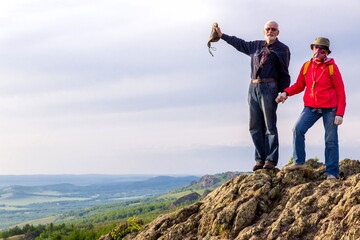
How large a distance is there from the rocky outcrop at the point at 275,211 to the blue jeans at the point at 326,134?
44 centimetres

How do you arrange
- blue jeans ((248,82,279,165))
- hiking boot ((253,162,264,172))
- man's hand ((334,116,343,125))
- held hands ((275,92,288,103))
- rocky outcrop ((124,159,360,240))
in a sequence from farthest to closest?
1. hiking boot ((253,162,264,172))
2. blue jeans ((248,82,279,165))
3. held hands ((275,92,288,103))
4. man's hand ((334,116,343,125))
5. rocky outcrop ((124,159,360,240))

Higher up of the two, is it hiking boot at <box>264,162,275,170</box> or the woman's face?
the woman's face

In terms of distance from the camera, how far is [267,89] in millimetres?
9891

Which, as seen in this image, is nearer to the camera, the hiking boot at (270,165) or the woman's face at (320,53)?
the woman's face at (320,53)

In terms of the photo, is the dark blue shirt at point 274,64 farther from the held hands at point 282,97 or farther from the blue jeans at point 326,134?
the blue jeans at point 326,134

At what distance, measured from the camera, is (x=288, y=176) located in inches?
375

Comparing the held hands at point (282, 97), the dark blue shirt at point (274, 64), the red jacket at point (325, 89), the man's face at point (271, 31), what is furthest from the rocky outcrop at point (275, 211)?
the man's face at point (271, 31)

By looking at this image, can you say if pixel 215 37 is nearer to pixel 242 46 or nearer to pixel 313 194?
pixel 242 46

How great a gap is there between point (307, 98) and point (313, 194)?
2.35 meters

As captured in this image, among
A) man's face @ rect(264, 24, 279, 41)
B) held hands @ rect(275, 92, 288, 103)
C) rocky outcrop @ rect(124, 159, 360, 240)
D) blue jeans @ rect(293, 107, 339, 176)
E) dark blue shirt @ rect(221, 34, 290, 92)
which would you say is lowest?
rocky outcrop @ rect(124, 159, 360, 240)

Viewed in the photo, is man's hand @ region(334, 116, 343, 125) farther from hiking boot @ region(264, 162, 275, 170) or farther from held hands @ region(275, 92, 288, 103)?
hiking boot @ region(264, 162, 275, 170)

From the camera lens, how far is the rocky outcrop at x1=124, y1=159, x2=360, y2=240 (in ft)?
25.0

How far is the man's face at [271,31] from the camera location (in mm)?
9938

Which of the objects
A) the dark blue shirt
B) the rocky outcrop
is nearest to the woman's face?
the dark blue shirt
